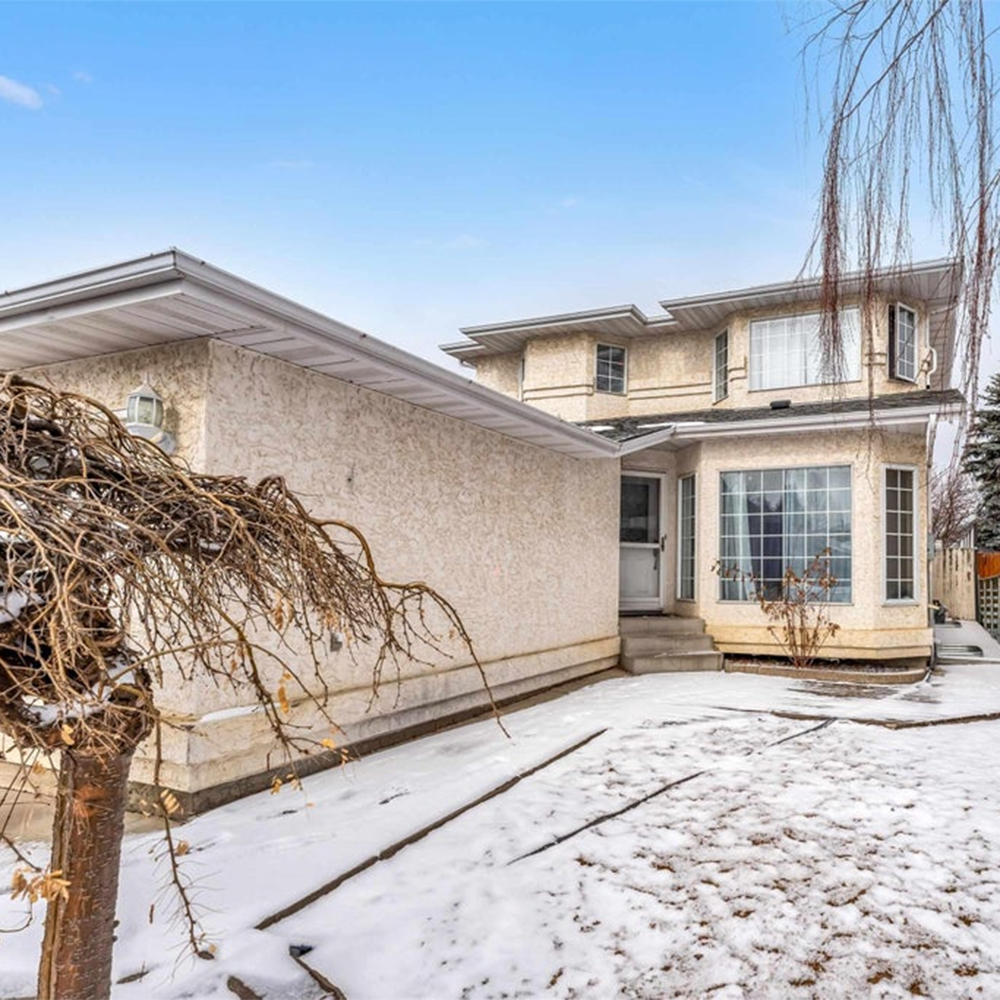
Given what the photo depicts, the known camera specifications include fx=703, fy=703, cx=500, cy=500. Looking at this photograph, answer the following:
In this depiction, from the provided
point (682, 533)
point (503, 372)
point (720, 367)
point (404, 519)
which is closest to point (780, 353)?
point (720, 367)

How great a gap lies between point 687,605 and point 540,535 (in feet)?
12.7

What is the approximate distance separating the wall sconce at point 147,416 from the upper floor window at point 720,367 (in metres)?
10.2

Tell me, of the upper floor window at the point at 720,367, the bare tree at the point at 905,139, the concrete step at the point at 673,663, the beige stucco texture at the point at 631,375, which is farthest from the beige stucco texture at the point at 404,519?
the bare tree at the point at 905,139

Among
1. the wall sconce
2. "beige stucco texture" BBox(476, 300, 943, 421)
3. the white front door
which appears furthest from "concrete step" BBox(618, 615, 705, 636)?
the wall sconce

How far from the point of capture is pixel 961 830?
417 centimetres

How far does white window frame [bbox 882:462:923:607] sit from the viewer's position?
1009 centimetres

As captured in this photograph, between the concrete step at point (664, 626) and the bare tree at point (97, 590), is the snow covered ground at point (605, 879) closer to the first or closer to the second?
the bare tree at point (97, 590)

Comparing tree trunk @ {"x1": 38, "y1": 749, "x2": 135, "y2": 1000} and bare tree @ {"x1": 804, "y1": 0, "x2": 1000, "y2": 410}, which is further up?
bare tree @ {"x1": 804, "y1": 0, "x2": 1000, "y2": 410}

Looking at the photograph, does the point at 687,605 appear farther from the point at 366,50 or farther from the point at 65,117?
the point at 65,117

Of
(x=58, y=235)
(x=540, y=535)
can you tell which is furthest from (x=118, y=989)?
(x=58, y=235)

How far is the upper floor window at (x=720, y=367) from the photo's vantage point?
503 inches

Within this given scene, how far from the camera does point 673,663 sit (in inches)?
401

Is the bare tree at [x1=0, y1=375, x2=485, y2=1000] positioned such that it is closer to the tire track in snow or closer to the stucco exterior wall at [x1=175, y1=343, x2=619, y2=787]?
the tire track in snow

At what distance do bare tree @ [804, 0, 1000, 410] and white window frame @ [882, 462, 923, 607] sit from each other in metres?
9.46
